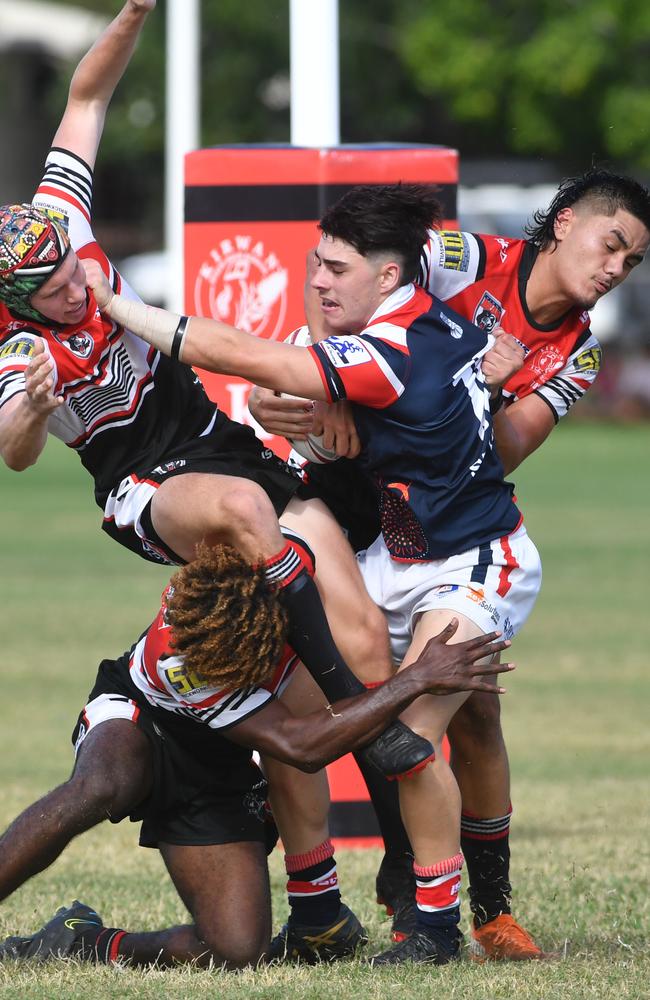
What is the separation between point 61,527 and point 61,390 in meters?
14.8

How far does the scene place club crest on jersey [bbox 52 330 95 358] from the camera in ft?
16.6

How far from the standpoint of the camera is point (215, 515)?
494cm

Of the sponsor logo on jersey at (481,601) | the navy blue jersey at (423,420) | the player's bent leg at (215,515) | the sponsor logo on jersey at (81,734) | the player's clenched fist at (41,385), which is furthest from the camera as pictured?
the sponsor logo on jersey at (81,734)

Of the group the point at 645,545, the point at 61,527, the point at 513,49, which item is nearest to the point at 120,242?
the point at 513,49

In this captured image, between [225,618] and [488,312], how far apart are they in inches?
55.2

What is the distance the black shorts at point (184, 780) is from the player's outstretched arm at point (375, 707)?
37cm

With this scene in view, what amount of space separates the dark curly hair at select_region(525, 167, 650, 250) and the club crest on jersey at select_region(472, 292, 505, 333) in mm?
237

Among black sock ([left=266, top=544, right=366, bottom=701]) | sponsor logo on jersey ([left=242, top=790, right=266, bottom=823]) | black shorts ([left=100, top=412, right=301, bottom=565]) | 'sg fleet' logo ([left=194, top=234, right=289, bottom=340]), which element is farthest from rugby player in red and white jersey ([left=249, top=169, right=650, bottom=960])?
'sg fleet' logo ([left=194, top=234, right=289, bottom=340])

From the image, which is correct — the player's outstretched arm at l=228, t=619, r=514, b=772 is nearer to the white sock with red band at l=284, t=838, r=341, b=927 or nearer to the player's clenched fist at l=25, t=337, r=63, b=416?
the white sock with red band at l=284, t=838, r=341, b=927

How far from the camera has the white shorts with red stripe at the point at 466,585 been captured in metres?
5.04

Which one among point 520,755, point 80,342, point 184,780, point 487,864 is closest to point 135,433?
point 80,342

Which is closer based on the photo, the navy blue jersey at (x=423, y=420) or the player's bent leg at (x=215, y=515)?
the navy blue jersey at (x=423, y=420)

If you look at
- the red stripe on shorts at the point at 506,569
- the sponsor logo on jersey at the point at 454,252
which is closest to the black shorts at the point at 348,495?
the red stripe on shorts at the point at 506,569

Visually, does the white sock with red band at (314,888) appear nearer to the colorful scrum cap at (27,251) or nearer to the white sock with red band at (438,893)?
the white sock with red band at (438,893)
